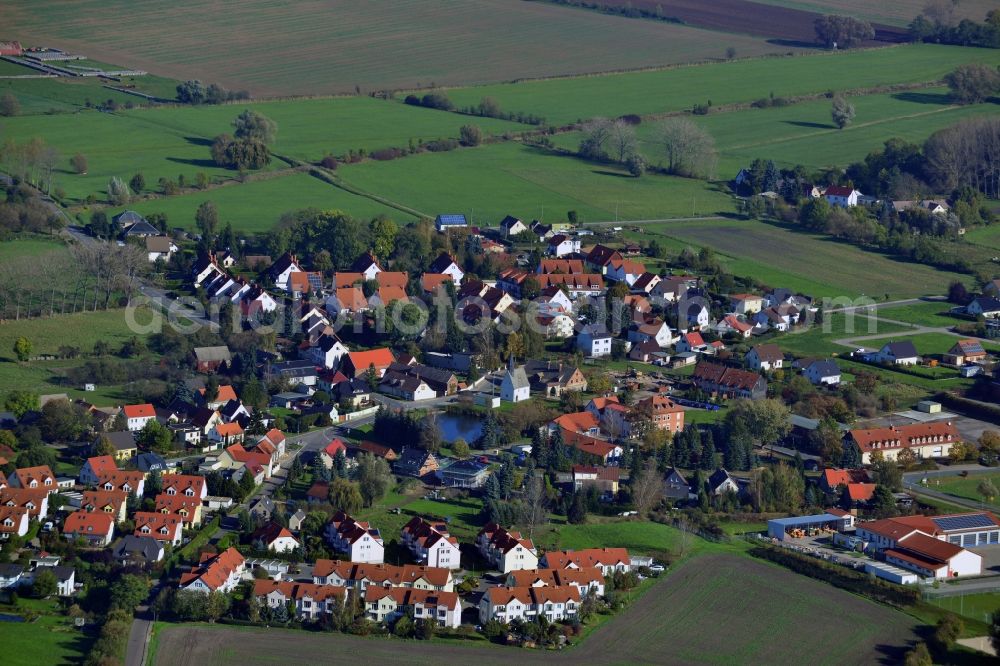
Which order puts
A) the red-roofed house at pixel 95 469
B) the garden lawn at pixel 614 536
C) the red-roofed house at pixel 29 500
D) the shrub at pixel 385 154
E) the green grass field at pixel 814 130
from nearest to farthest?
the garden lawn at pixel 614 536, the red-roofed house at pixel 29 500, the red-roofed house at pixel 95 469, the shrub at pixel 385 154, the green grass field at pixel 814 130

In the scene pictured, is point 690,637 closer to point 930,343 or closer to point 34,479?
point 34,479

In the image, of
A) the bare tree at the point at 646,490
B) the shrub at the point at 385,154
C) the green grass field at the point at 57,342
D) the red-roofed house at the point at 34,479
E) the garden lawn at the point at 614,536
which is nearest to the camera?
the garden lawn at the point at 614,536

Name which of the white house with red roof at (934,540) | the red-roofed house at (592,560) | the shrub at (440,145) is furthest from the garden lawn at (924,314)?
the shrub at (440,145)

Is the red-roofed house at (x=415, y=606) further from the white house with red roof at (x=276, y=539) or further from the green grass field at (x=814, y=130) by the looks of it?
the green grass field at (x=814, y=130)

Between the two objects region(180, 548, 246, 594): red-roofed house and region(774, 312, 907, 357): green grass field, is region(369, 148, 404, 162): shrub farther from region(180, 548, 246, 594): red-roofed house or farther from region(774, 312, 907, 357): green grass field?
region(180, 548, 246, 594): red-roofed house

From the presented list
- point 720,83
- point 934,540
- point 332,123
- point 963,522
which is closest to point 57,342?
point 934,540
